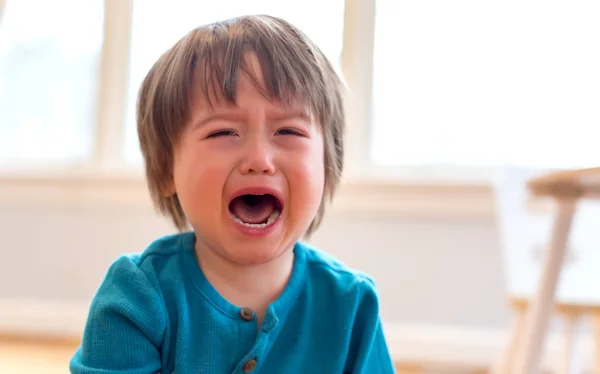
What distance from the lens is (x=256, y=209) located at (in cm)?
76

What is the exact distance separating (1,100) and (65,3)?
0.42 metres

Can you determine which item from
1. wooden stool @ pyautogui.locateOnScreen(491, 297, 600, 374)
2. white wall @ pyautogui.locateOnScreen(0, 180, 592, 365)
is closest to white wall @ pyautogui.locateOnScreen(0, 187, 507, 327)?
white wall @ pyautogui.locateOnScreen(0, 180, 592, 365)

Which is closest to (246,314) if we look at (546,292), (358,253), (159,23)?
(546,292)

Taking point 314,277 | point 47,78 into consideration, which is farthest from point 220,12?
point 314,277

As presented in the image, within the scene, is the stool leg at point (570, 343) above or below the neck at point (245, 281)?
below

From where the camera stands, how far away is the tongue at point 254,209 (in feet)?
2.44

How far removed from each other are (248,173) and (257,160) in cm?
2

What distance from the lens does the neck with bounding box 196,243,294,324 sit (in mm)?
778

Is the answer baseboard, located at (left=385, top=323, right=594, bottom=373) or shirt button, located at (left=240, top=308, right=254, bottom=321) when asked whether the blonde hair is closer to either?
shirt button, located at (left=240, top=308, right=254, bottom=321)

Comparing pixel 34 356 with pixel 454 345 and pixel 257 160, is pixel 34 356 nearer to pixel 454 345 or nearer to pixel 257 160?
pixel 454 345

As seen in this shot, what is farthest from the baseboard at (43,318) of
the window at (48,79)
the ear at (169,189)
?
the ear at (169,189)

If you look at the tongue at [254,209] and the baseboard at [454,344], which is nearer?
the tongue at [254,209]

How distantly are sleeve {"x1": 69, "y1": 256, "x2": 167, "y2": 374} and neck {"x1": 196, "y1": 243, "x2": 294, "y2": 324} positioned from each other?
8cm

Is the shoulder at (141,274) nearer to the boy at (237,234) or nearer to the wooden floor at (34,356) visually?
the boy at (237,234)
